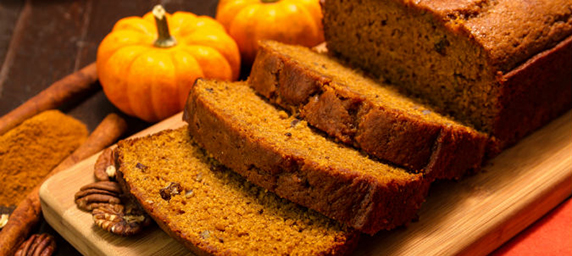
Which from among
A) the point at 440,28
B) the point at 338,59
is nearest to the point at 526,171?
the point at 440,28

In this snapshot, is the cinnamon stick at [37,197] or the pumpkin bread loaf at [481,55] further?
the cinnamon stick at [37,197]

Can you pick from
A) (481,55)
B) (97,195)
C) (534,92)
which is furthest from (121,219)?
(534,92)

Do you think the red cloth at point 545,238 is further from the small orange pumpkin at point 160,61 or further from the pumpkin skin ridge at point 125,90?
the pumpkin skin ridge at point 125,90

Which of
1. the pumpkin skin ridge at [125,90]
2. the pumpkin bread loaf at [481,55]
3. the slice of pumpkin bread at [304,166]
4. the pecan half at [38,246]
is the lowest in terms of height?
the pecan half at [38,246]

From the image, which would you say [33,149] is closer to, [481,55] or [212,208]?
[212,208]

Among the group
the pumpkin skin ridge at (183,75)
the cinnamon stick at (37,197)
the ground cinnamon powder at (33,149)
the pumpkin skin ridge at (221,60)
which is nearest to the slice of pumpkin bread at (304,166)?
the pumpkin skin ridge at (183,75)

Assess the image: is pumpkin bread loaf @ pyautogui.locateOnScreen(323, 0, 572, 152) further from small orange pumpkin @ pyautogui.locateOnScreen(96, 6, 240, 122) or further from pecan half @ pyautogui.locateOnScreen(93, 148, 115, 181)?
pecan half @ pyautogui.locateOnScreen(93, 148, 115, 181)
